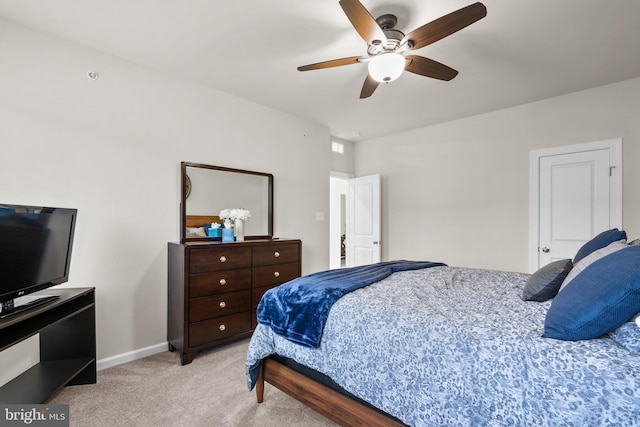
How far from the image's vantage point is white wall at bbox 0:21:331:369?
226 centimetres

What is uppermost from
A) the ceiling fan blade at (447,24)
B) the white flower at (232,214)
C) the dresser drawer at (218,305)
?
the ceiling fan blade at (447,24)

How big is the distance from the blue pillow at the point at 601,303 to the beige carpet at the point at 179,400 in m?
1.38

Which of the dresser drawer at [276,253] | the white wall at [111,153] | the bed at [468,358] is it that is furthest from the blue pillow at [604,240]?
the white wall at [111,153]

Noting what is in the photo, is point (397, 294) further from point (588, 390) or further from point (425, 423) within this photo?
point (588, 390)

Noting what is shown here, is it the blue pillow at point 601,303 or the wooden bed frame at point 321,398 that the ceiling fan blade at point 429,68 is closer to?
the blue pillow at point 601,303

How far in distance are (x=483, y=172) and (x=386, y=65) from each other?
2615 mm

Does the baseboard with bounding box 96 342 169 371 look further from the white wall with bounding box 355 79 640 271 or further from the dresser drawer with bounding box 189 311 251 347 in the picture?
the white wall with bounding box 355 79 640 271

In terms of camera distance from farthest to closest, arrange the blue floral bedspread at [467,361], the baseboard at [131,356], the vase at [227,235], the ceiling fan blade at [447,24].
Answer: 1. the vase at [227,235]
2. the baseboard at [131,356]
3. the ceiling fan blade at [447,24]
4. the blue floral bedspread at [467,361]

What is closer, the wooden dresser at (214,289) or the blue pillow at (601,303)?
the blue pillow at (601,303)

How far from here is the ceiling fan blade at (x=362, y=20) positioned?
1.63m

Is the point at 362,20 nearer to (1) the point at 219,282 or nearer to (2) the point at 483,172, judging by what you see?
(1) the point at 219,282

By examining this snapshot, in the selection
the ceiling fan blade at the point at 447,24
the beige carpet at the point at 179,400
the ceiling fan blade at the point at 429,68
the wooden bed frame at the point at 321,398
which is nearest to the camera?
the wooden bed frame at the point at 321,398

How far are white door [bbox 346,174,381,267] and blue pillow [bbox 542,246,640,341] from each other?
11.8ft

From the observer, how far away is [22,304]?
6.05 ft
